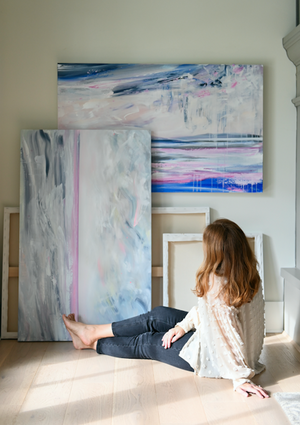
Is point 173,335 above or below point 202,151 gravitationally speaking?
below

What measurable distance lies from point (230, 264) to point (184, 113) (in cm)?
135

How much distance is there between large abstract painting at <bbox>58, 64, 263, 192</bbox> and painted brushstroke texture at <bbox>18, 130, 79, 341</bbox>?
234mm

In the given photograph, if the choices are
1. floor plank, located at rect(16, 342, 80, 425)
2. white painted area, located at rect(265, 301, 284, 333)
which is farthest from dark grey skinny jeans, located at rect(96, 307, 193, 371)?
white painted area, located at rect(265, 301, 284, 333)

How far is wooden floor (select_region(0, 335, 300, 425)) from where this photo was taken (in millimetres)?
1811

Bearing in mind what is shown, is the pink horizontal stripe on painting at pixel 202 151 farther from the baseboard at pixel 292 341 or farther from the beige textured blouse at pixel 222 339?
the baseboard at pixel 292 341

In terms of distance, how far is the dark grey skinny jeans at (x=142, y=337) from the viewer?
2.38 m

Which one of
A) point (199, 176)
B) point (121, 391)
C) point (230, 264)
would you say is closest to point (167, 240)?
point (199, 176)

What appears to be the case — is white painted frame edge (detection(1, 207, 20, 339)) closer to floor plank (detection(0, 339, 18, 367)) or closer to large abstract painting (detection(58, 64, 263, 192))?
floor plank (detection(0, 339, 18, 367))

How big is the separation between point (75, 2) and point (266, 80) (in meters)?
1.55

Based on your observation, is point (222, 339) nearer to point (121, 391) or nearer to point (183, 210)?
point (121, 391)

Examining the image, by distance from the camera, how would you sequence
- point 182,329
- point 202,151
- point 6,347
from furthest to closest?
point 202,151 → point 6,347 → point 182,329

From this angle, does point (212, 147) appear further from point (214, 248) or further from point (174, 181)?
point (214, 248)

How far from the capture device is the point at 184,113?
115 inches

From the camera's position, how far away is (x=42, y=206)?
9.32 feet
